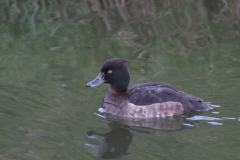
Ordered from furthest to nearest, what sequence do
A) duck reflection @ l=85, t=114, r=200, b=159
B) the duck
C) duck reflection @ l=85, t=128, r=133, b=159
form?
the duck → duck reflection @ l=85, t=114, r=200, b=159 → duck reflection @ l=85, t=128, r=133, b=159

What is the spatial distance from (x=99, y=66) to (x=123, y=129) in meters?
2.98

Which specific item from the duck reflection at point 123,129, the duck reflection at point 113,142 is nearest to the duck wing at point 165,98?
the duck reflection at point 123,129

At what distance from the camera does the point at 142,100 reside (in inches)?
250

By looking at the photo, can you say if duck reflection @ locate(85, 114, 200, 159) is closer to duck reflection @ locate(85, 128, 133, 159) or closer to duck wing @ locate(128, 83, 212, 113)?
duck reflection @ locate(85, 128, 133, 159)

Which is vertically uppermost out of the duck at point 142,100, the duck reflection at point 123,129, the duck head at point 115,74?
the duck head at point 115,74

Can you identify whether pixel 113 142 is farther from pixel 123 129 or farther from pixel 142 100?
pixel 142 100

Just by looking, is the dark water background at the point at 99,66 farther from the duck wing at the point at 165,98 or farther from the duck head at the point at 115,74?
the duck head at the point at 115,74

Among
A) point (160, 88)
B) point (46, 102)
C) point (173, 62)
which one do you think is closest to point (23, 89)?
point (46, 102)

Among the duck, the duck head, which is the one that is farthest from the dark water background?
the duck head

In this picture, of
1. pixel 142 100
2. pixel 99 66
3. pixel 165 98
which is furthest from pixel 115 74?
pixel 99 66

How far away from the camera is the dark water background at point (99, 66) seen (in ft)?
16.8

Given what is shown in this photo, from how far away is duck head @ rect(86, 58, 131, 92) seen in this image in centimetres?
652

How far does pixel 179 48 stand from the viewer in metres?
9.76

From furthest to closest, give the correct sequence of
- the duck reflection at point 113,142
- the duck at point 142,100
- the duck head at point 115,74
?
the duck head at point 115,74, the duck at point 142,100, the duck reflection at point 113,142
